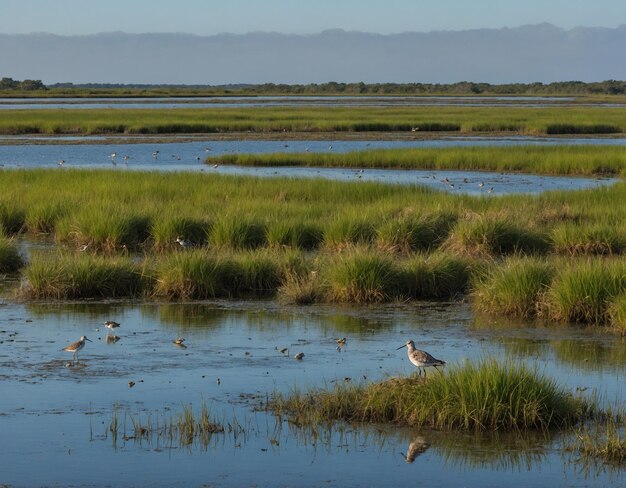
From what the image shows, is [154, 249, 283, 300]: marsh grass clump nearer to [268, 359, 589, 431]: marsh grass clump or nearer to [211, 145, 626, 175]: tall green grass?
[268, 359, 589, 431]: marsh grass clump

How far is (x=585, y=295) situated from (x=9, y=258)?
350 inches

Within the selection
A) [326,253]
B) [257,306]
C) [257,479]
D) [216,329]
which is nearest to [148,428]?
[257,479]

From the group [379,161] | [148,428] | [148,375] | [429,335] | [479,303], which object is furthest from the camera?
[379,161]

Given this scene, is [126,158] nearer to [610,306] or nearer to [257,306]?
[257,306]

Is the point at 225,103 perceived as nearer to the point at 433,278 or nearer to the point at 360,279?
the point at 433,278

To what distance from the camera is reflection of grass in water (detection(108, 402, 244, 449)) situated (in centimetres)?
889

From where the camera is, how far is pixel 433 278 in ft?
50.9

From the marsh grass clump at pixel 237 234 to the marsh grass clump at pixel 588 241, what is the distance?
4.87m

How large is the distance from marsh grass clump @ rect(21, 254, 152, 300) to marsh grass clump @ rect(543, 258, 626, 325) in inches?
220

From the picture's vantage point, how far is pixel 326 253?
58.7ft

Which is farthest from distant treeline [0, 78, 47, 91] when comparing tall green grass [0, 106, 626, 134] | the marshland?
the marshland

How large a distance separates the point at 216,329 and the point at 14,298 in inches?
131

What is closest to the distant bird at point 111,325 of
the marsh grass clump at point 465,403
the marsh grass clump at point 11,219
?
the marsh grass clump at point 465,403

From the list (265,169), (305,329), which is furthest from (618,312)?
(265,169)
